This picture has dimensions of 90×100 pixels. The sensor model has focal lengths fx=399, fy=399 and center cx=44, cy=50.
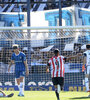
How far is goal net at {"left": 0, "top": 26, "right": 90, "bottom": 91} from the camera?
1736cm

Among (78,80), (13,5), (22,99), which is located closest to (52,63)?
(22,99)

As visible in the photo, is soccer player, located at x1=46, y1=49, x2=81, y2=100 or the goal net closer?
soccer player, located at x1=46, y1=49, x2=81, y2=100

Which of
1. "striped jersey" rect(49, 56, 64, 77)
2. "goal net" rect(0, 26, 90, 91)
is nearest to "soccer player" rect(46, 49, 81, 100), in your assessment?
"striped jersey" rect(49, 56, 64, 77)

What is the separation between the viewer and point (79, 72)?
1744cm

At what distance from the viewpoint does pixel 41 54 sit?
17.9 metres

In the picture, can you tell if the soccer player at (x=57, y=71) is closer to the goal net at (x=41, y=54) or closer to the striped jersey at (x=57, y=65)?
the striped jersey at (x=57, y=65)

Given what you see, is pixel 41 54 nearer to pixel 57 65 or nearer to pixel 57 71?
pixel 57 65

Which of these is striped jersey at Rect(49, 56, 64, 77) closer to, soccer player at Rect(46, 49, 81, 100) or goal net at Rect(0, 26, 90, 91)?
soccer player at Rect(46, 49, 81, 100)

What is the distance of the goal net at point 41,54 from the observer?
683 inches

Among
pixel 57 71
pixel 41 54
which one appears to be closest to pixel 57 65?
pixel 57 71

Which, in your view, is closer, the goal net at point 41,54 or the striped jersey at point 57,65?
the striped jersey at point 57,65

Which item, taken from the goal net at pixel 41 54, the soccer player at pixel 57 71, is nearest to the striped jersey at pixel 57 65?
the soccer player at pixel 57 71

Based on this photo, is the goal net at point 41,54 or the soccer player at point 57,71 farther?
the goal net at point 41,54

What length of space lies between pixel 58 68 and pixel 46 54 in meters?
5.88
